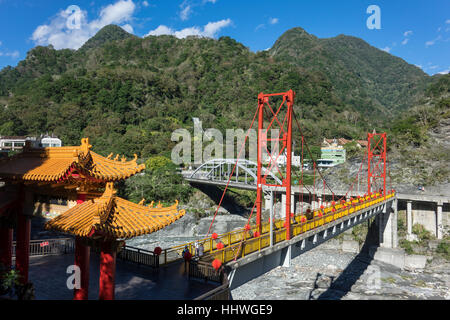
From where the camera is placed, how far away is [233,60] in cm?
9388

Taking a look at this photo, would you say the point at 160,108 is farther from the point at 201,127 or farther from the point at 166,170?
the point at 166,170

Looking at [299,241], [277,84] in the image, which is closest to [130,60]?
[277,84]

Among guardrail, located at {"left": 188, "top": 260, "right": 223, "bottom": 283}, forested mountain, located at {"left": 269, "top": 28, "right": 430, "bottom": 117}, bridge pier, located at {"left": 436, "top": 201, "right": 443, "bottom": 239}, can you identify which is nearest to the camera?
guardrail, located at {"left": 188, "top": 260, "right": 223, "bottom": 283}

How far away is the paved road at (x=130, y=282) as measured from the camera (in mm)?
7895

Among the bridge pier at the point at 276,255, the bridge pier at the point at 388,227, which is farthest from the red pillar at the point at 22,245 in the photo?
the bridge pier at the point at 388,227

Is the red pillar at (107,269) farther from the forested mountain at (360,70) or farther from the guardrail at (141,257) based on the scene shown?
the forested mountain at (360,70)

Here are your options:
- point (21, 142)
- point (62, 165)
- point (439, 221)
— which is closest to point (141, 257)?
point (62, 165)

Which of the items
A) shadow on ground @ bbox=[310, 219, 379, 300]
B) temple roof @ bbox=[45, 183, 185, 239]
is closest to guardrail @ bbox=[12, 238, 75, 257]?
temple roof @ bbox=[45, 183, 185, 239]

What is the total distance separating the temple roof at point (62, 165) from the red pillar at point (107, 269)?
1.48 m

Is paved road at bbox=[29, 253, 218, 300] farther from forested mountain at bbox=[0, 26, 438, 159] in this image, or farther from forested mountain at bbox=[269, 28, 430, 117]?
forested mountain at bbox=[269, 28, 430, 117]

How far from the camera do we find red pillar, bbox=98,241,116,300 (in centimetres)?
655

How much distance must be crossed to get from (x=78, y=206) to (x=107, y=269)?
153 cm

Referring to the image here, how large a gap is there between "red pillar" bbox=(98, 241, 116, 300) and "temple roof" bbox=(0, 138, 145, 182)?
1.48 m
